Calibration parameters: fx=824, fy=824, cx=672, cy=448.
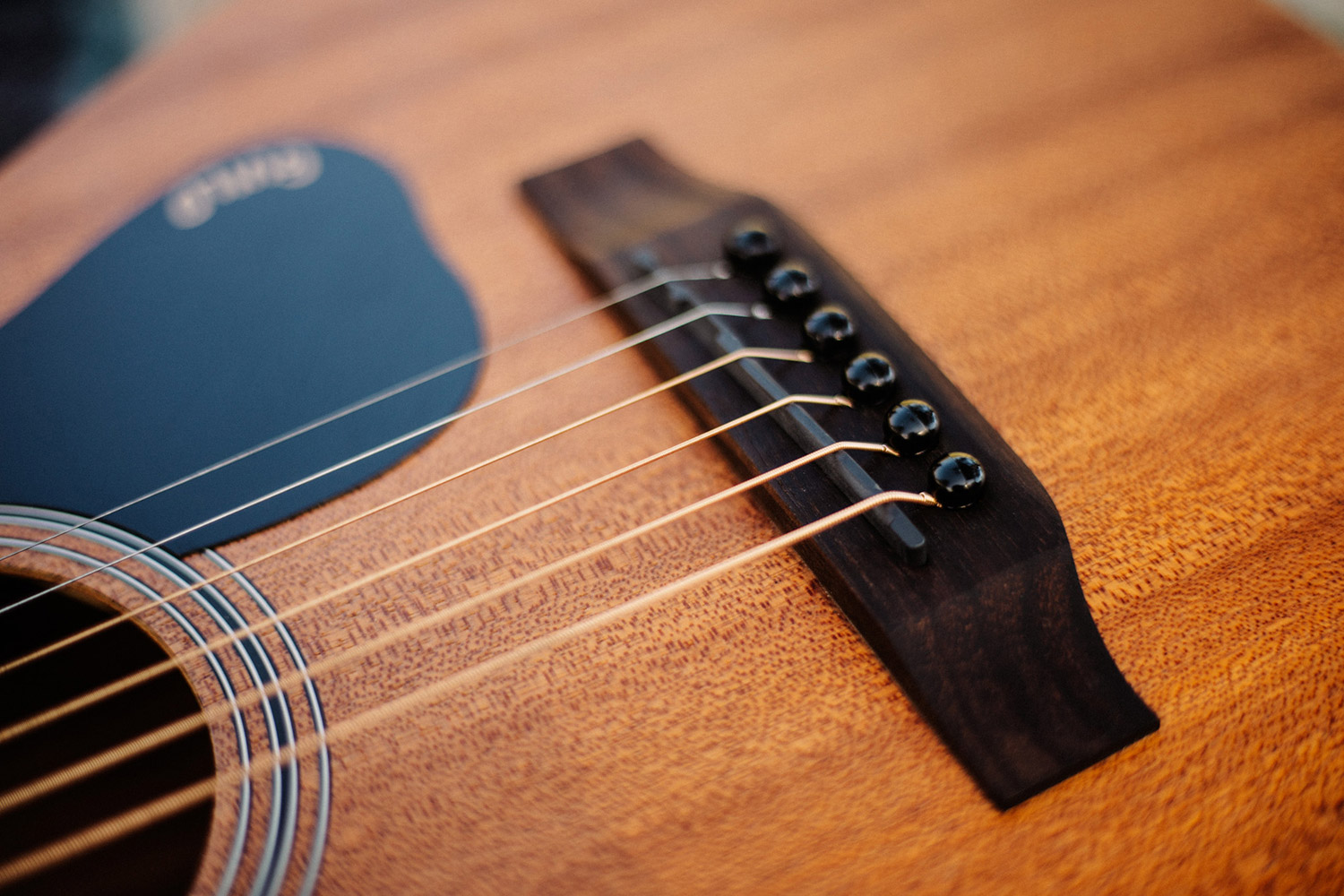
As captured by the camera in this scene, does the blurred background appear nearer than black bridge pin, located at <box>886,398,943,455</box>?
No

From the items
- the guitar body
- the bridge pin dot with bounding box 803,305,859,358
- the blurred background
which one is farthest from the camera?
the blurred background

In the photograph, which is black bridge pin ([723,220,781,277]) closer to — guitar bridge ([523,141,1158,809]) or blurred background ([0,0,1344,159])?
guitar bridge ([523,141,1158,809])

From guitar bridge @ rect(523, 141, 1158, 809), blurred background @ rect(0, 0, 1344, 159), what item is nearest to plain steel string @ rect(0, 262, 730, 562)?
guitar bridge @ rect(523, 141, 1158, 809)

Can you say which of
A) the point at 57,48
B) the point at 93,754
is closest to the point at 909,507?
the point at 93,754

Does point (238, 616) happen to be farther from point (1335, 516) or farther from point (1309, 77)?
point (1309, 77)

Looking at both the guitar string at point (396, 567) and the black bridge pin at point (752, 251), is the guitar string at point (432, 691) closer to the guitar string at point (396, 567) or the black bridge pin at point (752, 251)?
the guitar string at point (396, 567)

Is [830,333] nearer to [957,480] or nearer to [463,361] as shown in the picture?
[957,480]

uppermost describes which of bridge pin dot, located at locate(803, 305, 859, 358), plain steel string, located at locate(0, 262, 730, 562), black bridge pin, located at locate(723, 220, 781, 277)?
plain steel string, located at locate(0, 262, 730, 562)

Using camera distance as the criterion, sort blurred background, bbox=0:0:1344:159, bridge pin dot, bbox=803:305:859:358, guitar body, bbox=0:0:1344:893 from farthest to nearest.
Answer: blurred background, bbox=0:0:1344:159 → bridge pin dot, bbox=803:305:859:358 → guitar body, bbox=0:0:1344:893
